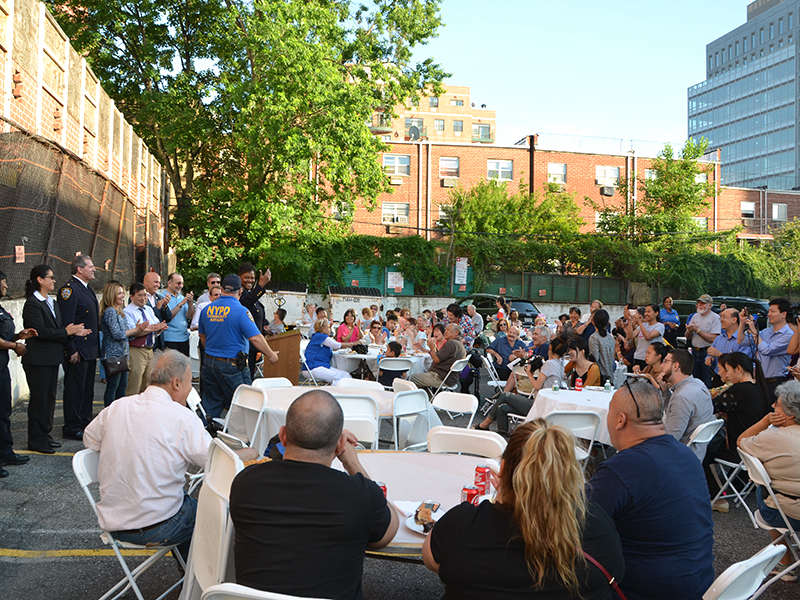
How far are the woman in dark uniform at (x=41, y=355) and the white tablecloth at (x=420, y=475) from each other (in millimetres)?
3811

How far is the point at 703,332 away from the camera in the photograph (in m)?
11.5

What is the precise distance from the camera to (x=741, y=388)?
5793 mm

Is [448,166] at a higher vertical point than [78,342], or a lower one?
Result: higher

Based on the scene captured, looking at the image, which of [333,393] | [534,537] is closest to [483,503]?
[534,537]

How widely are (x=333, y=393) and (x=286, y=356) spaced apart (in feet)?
11.3

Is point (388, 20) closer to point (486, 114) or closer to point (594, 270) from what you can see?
point (594, 270)

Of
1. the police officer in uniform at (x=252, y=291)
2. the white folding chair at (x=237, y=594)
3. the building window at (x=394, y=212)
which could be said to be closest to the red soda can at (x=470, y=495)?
the white folding chair at (x=237, y=594)

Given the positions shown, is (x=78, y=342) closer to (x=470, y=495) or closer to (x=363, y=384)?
(x=363, y=384)

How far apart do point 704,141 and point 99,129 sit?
29.6 m

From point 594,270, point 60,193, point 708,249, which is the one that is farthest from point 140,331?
point 708,249

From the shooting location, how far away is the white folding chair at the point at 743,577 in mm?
2395

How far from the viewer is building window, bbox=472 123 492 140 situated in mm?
67169

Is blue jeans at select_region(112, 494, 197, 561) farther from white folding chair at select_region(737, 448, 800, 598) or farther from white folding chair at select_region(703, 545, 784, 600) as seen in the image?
white folding chair at select_region(737, 448, 800, 598)

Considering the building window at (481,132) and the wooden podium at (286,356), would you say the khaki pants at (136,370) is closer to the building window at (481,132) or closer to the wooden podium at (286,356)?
the wooden podium at (286,356)
